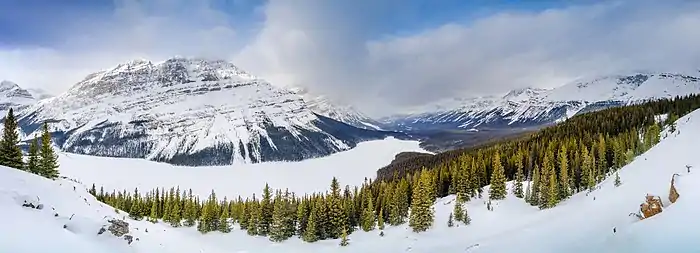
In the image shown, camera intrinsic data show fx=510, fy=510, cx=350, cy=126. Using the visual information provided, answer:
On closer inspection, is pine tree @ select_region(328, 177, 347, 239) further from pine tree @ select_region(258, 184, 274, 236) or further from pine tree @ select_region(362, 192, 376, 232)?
pine tree @ select_region(258, 184, 274, 236)

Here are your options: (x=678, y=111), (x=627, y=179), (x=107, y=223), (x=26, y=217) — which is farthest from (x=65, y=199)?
(x=678, y=111)

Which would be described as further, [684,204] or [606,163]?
[606,163]

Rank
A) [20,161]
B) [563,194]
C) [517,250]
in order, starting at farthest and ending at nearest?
[563,194], [20,161], [517,250]

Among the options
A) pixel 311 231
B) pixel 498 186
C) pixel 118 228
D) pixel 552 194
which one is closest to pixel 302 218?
pixel 311 231

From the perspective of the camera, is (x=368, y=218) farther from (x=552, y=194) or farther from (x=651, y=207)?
(x=651, y=207)

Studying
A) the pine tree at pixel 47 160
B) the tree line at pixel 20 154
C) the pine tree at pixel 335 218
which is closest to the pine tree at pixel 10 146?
the tree line at pixel 20 154

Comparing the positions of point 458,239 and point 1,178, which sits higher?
point 1,178

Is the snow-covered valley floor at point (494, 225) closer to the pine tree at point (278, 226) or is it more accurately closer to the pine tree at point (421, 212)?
the pine tree at point (421, 212)

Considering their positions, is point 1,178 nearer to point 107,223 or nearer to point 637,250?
point 107,223

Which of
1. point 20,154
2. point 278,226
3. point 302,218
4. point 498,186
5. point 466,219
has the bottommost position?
point 278,226
